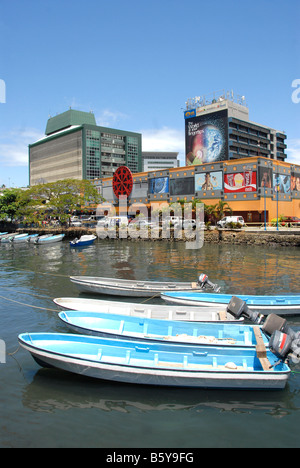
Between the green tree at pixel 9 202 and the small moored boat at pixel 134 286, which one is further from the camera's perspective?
the green tree at pixel 9 202

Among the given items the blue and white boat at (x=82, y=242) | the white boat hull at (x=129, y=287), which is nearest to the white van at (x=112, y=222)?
the blue and white boat at (x=82, y=242)

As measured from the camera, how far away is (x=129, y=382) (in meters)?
9.77

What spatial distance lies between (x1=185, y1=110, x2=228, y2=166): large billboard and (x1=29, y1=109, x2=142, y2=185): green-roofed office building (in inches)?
977

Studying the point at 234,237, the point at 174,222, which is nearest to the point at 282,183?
the point at 234,237

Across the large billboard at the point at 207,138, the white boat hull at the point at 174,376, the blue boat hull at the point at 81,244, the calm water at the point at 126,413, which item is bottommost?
the calm water at the point at 126,413

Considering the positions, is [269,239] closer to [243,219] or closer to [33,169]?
[243,219]

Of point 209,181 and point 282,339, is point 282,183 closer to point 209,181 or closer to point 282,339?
point 209,181

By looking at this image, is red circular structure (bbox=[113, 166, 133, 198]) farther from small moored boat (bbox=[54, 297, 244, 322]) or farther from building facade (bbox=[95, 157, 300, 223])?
small moored boat (bbox=[54, 297, 244, 322])

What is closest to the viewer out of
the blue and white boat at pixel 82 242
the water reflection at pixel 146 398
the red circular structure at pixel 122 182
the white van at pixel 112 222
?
the water reflection at pixel 146 398

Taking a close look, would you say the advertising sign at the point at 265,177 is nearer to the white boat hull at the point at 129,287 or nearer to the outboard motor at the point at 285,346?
the white boat hull at the point at 129,287

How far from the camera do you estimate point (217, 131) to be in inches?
4058

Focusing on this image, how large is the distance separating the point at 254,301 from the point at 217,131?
308 ft

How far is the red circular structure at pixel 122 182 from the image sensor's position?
76125 mm
